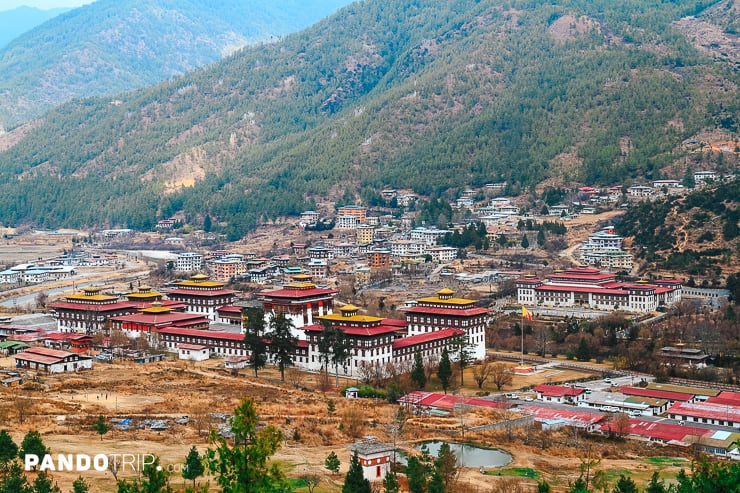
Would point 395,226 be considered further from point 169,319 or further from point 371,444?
point 371,444

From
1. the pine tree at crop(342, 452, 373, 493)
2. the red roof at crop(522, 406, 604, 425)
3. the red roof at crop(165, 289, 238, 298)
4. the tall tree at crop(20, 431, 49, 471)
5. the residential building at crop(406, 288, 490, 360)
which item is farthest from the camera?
the red roof at crop(165, 289, 238, 298)

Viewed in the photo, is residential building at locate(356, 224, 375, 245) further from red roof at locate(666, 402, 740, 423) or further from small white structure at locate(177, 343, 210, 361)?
red roof at locate(666, 402, 740, 423)

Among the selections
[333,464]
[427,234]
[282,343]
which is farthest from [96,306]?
[427,234]

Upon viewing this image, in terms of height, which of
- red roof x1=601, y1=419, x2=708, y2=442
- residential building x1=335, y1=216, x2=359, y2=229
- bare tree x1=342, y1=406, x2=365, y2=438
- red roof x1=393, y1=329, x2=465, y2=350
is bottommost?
red roof x1=601, y1=419, x2=708, y2=442

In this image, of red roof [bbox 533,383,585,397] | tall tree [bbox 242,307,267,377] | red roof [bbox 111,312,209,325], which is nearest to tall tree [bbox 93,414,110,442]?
tall tree [bbox 242,307,267,377]

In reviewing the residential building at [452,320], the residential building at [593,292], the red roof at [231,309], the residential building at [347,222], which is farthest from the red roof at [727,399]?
the residential building at [347,222]

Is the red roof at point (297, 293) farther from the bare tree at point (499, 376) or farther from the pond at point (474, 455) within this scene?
the pond at point (474, 455)
